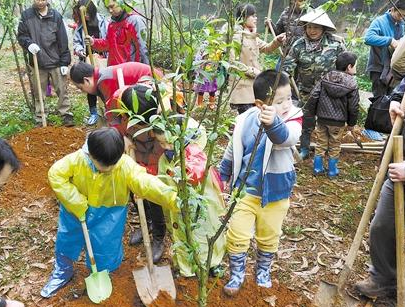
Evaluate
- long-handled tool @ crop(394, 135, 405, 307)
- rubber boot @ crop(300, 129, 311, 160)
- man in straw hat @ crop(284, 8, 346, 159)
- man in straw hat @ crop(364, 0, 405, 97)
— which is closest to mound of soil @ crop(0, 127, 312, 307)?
long-handled tool @ crop(394, 135, 405, 307)

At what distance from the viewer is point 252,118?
275cm

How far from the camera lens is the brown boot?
2.96 metres

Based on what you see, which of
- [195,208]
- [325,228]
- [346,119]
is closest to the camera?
[195,208]

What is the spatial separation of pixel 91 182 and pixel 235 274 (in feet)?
3.85

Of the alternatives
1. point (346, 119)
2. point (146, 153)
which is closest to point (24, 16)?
point (146, 153)

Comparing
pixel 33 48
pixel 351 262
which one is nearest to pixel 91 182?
pixel 351 262

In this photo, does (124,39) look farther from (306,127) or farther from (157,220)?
(157,220)

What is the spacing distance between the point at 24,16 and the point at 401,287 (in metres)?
5.36

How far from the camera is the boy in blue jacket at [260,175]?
2588 millimetres

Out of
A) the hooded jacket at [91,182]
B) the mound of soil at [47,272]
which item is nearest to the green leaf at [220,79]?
the hooded jacket at [91,182]

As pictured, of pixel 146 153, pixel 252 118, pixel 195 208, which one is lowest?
pixel 146 153

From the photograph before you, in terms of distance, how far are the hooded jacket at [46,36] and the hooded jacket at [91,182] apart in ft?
11.5

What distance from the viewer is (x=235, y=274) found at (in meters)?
2.94

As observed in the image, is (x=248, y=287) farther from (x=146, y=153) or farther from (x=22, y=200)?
(x=22, y=200)
